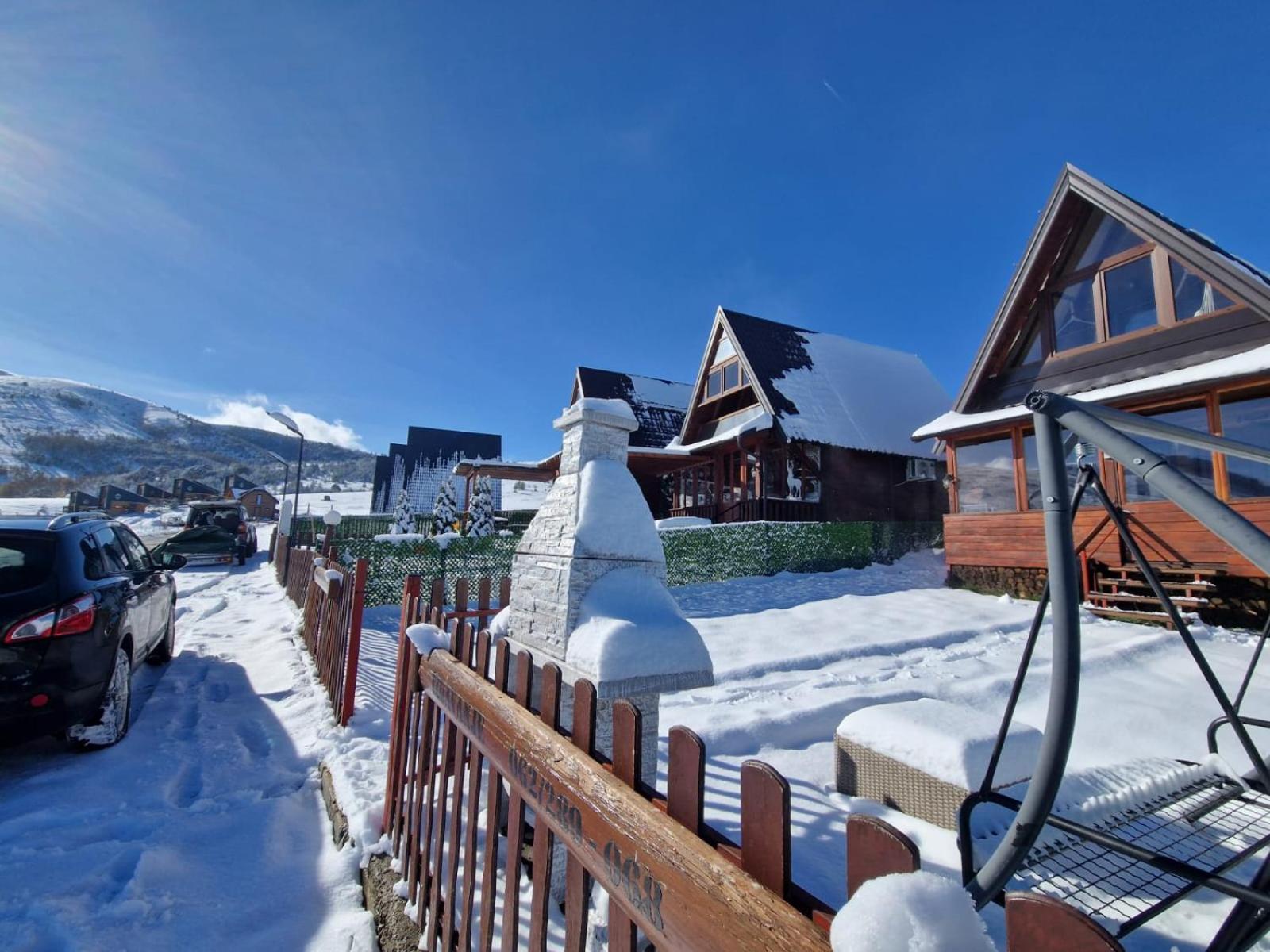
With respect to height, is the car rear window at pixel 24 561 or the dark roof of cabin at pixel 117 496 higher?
the dark roof of cabin at pixel 117 496

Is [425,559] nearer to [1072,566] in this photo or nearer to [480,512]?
[1072,566]

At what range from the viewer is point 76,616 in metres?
3.53

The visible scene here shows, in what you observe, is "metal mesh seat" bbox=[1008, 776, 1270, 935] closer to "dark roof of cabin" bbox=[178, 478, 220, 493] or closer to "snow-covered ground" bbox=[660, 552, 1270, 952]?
"snow-covered ground" bbox=[660, 552, 1270, 952]

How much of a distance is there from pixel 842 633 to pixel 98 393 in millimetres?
171629

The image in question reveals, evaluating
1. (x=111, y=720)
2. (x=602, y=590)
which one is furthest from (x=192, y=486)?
(x=602, y=590)

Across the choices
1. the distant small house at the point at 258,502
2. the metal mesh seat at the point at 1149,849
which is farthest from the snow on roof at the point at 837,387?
the distant small house at the point at 258,502

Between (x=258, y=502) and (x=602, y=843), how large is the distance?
64.5 m

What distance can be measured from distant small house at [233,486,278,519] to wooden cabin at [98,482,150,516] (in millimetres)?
7344

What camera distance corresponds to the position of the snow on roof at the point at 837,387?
640 inches

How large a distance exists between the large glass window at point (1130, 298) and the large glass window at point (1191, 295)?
295 millimetres

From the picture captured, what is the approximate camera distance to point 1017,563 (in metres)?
10.3

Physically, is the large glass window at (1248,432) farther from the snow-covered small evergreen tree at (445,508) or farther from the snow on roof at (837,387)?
the snow-covered small evergreen tree at (445,508)

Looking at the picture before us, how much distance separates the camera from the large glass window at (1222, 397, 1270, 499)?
25.9ft

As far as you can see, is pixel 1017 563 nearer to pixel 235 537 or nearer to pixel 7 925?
pixel 7 925
